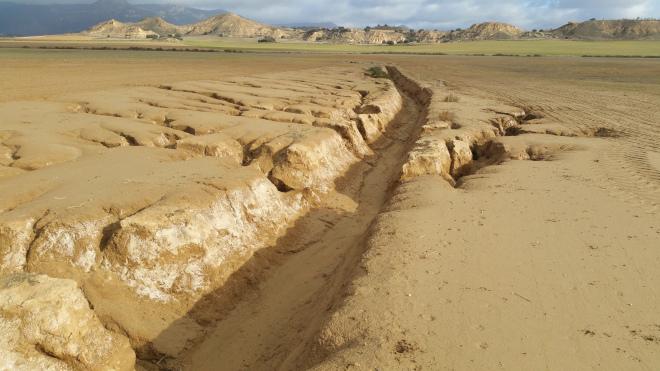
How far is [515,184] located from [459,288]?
361cm

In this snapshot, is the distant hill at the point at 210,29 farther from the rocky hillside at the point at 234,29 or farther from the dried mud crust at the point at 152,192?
the dried mud crust at the point at 152,192

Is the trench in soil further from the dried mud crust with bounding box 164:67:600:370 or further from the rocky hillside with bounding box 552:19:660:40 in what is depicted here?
the rocky hillside with bounding box 552:19:660:40

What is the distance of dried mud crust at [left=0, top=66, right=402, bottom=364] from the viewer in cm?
453

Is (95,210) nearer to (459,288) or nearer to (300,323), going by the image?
(300,323)

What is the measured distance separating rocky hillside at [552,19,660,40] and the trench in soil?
87.2m

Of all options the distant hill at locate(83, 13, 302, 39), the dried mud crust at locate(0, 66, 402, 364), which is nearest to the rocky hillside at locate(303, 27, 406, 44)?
the distant hill at locate(83, 13, 302, 39)

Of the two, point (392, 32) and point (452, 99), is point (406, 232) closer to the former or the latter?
point (452, 99)

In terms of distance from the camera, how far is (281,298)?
5316mm

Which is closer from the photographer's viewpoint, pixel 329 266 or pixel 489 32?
pixel 329 266

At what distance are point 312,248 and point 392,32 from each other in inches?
4459

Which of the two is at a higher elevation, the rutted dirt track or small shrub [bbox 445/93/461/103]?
small shrub [bbox 445/93/461/103]

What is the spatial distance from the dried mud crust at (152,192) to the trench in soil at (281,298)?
16 centimetres

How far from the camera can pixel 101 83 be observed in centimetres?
1806

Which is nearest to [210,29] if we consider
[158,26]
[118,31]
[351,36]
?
[158,26]
